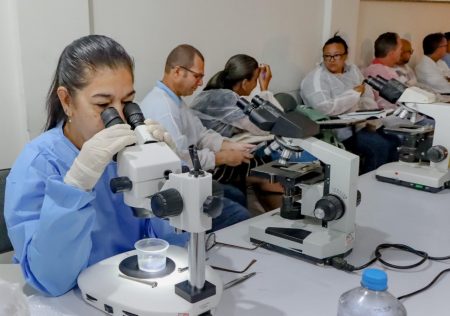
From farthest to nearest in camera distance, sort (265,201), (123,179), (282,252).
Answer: (265,201), (282,252), (123,179)

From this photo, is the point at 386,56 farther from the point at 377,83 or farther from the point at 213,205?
the point at 213,205

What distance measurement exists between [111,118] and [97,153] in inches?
4.1

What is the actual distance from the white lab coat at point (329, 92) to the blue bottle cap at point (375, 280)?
118 inches

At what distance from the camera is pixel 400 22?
525 centimetres

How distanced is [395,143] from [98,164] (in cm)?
314

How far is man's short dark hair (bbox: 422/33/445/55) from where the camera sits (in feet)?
17.4

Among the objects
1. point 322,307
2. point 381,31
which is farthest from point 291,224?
point 381,31

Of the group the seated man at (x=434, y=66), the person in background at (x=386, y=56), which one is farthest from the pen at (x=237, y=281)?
the seated man at (x=434, y=66)

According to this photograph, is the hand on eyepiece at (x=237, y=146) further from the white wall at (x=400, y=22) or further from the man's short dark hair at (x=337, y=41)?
the white wall at (x=400, y=22)

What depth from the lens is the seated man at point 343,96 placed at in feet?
12.1

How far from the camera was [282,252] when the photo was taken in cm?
134

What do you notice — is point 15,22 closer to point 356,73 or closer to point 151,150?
point 151,150

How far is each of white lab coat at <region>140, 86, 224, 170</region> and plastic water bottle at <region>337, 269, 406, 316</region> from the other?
136 centimetres

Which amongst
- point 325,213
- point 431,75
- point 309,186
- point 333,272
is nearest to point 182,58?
point 309,186
